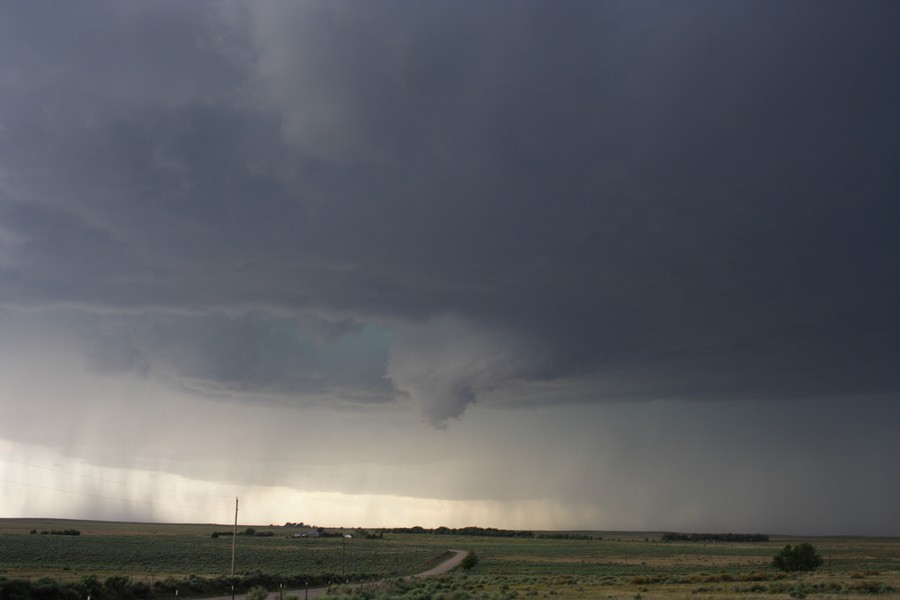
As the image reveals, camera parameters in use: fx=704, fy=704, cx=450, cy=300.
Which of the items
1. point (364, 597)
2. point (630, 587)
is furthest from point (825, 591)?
point (364, 597)

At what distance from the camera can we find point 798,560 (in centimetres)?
7706

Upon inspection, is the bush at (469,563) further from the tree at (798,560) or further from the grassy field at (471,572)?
the tree at (798,560)

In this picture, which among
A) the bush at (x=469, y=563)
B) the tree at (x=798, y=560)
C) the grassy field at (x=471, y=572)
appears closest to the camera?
the grassy field at (x=471, y=572)

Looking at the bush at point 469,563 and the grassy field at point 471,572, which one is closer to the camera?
the grassy field at point 471,572

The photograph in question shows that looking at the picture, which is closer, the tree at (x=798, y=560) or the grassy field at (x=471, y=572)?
the grassy field at (x=471, y=572)

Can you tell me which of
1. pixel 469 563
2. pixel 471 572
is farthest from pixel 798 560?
pixel 469 563

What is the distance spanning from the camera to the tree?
76713mm

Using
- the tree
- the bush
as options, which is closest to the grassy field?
the bush

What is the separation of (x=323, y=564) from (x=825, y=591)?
5893 centimetres

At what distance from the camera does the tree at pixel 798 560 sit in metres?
76.7

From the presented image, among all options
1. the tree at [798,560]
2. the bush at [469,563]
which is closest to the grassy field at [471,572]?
the bush at [469,563]

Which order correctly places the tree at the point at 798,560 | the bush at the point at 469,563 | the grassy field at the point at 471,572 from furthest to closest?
1. the bush at the point at 469,563
2. the tree at the point at 798,560
3. the grassy field at the point at 471,572

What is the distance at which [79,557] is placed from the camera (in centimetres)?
8356

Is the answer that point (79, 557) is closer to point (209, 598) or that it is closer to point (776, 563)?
point (209, 598)
